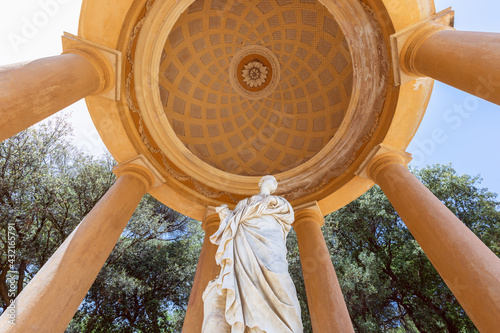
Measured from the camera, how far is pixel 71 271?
7.34 meters

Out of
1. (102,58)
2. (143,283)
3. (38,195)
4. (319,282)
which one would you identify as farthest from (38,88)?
(143,283)

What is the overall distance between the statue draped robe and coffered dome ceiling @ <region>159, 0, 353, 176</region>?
954 cm

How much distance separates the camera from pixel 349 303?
1727cm

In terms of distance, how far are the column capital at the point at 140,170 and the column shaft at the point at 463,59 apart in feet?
29.5

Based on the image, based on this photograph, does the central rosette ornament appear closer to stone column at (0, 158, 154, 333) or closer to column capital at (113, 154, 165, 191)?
column capital at (113, 154, 165, 191)

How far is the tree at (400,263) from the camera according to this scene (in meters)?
16.3

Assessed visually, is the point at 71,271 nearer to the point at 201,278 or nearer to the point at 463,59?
the point at 201,278

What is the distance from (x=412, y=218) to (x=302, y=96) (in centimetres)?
820

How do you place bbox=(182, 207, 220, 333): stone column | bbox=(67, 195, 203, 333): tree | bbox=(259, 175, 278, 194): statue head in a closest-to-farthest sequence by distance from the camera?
bbox=(259, 175, 278, 194): statue head < bbox=(182, 207, 220, 333): stone column < bbox=(67, 195, 203, 333): tree

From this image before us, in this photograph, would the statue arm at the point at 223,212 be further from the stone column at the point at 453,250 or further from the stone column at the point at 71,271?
the stone column at the point at 453,250

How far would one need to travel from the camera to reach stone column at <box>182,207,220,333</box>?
9.00 meters

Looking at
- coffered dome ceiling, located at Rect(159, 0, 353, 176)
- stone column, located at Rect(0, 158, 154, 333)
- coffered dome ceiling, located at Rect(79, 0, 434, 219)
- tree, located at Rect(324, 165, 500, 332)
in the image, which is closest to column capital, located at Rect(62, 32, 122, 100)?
coffered dome ceiling, located at Rect(79, 0, 434, 219)

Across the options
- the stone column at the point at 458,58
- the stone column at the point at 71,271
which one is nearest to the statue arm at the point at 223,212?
the stone column at the point at 71,271

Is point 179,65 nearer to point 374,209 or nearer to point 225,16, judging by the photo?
point 225,16
